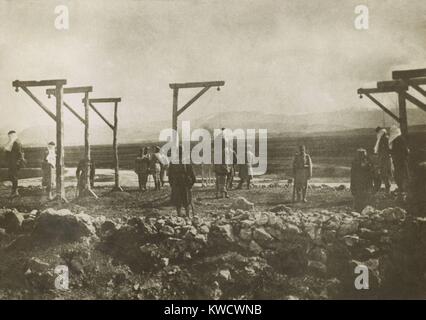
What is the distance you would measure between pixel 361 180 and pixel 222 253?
2378mm

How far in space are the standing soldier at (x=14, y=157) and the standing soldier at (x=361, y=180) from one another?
220 inches

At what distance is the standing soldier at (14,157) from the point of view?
758 cm

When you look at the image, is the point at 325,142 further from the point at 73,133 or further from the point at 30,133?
the point at 30,133

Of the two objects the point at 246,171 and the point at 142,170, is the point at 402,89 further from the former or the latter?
the point at 142,170

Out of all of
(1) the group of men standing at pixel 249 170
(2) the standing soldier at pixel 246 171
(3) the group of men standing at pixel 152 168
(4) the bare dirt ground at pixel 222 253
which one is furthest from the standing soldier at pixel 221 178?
(3) the group of men standing at pixel 152 168

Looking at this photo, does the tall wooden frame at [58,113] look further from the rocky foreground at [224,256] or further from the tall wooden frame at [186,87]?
the tall wooden frame at [186,87]

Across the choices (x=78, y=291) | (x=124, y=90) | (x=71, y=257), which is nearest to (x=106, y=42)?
(x=124, y=90)

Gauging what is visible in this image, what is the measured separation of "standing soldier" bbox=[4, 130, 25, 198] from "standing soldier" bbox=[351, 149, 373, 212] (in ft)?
18.3

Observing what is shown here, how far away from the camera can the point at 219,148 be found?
23.9 feet

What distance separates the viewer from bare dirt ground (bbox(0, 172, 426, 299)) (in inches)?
235

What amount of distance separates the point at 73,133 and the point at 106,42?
6.53 ft

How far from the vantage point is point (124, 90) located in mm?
7453

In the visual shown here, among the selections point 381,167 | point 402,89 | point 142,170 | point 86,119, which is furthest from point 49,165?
point 402,89

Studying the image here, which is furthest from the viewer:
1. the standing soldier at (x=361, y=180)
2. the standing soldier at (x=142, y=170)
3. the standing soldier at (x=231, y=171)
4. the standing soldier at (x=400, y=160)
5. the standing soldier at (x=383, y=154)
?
the standing soldier at (x=142, y=170)
